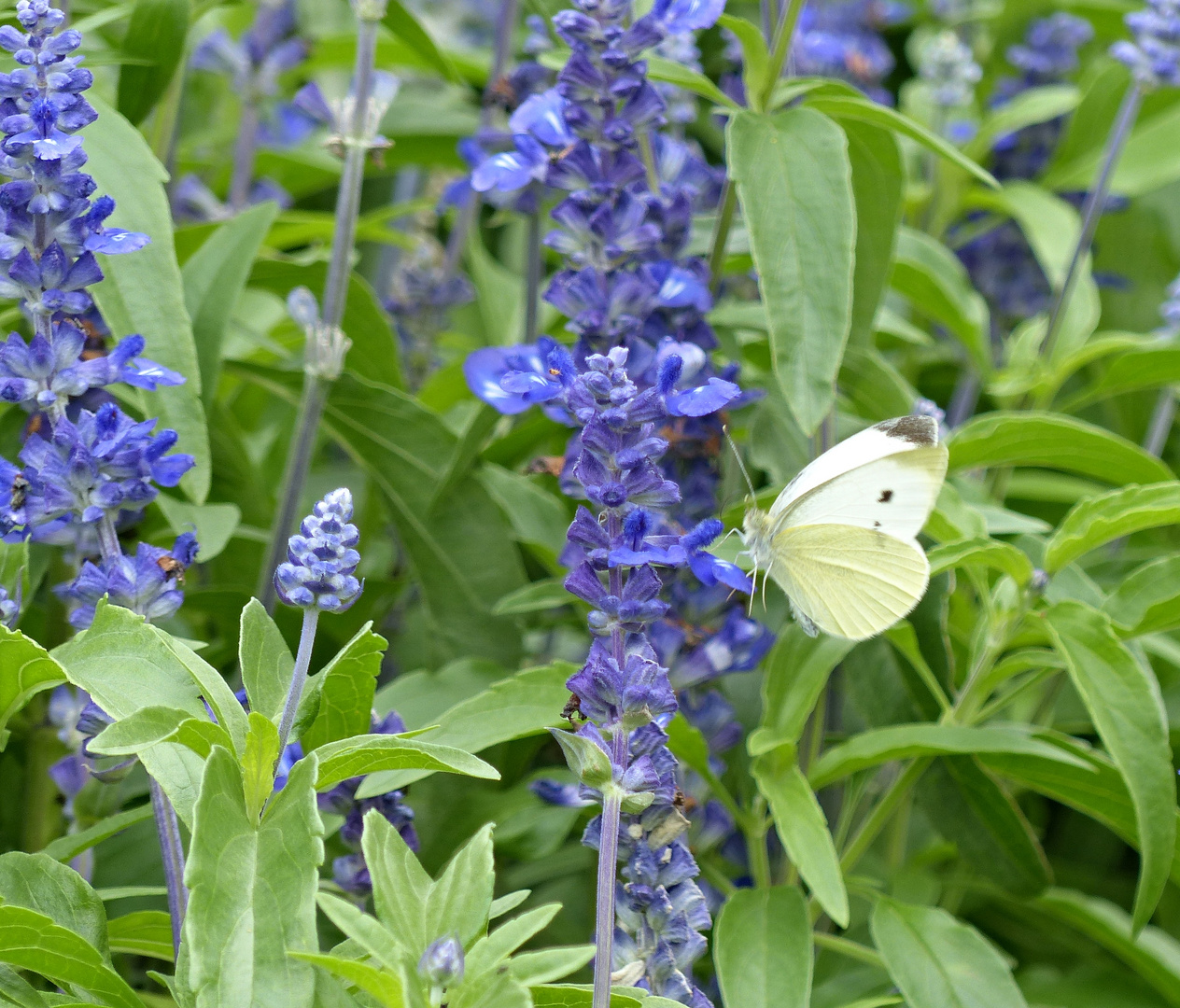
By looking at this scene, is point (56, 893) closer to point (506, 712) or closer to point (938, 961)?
point (506, 712)

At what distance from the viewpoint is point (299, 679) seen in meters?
0.96

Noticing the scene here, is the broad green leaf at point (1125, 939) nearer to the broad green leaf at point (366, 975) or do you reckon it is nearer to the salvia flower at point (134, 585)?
the broad green leaf at point (366, 975)

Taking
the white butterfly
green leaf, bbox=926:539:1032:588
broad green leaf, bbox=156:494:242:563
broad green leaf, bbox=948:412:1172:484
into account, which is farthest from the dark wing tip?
broad green leaf, bbox=156:494:242:563

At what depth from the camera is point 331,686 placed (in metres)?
1.05

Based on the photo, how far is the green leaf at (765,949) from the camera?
1199mm

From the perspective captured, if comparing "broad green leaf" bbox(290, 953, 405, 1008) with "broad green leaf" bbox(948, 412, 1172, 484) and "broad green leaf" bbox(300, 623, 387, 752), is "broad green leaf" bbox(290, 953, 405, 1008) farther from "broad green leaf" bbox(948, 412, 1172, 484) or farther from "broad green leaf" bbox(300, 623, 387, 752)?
"broad green leaf" bbox(948, 412, 1172, 484)

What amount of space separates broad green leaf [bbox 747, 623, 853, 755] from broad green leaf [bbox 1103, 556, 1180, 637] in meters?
0.29

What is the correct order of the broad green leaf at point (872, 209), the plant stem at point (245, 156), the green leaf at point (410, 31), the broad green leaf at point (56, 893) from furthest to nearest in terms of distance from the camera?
the plant stem at point (245, 156) → the green leaf at point (410, 31) → the broad green leaf at point (872, 209) → the broad green leaf at point (56, 893)

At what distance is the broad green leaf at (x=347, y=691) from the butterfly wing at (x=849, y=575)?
0.48 m

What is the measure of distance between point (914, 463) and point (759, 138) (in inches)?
15.8

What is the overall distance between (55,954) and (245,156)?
143 centimetres

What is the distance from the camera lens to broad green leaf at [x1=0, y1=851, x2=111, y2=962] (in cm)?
102

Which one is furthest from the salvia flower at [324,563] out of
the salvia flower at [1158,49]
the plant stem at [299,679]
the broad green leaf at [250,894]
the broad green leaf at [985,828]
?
the salvia flower at [1158,49]

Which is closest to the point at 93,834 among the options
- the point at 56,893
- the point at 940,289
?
the point at 56,893
